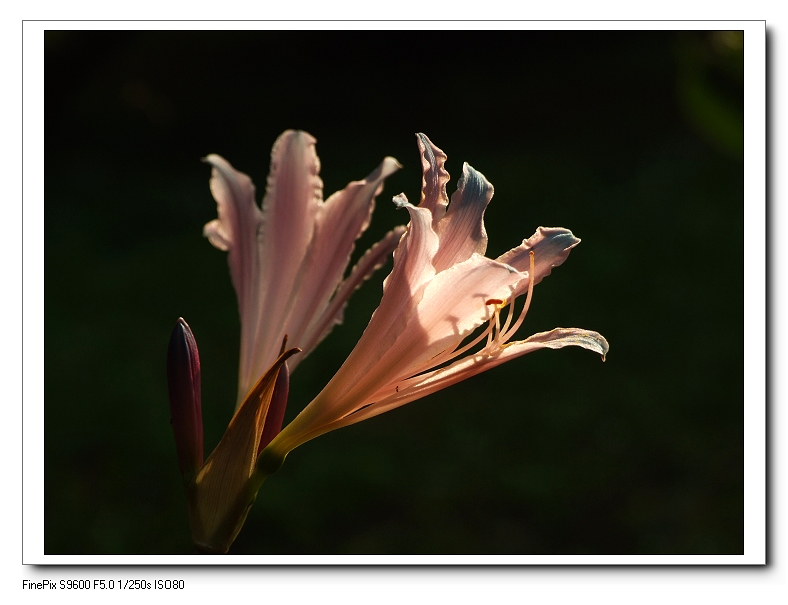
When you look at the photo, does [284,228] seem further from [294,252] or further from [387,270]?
[387,270]

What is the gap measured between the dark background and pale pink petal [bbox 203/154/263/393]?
1.03m

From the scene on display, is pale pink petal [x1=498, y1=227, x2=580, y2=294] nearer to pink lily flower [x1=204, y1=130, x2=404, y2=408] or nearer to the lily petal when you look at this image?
pink lily flower [x1=204, y1=130, x2=404, y2=408]

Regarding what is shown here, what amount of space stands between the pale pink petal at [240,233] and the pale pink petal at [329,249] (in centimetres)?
5

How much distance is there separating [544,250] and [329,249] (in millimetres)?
214

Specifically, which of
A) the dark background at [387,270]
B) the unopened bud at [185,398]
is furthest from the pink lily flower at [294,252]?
the dark background at [387,270]

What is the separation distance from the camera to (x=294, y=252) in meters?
0.81

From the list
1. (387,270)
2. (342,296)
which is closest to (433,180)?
(342,296)

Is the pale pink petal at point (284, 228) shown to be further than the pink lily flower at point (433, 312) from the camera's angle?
Yes

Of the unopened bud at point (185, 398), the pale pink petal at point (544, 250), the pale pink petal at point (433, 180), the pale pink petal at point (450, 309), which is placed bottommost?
the unopened bud at point (185, 398)

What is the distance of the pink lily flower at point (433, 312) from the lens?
0.67m

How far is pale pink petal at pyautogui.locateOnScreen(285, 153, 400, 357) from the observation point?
0.79 metres

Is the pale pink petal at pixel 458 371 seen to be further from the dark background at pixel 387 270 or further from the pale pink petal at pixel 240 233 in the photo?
the dark background at pixel 387 270

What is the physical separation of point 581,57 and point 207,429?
264 centimetres

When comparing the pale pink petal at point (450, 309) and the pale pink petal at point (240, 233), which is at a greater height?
the pale pink petal at point (240, 233)
